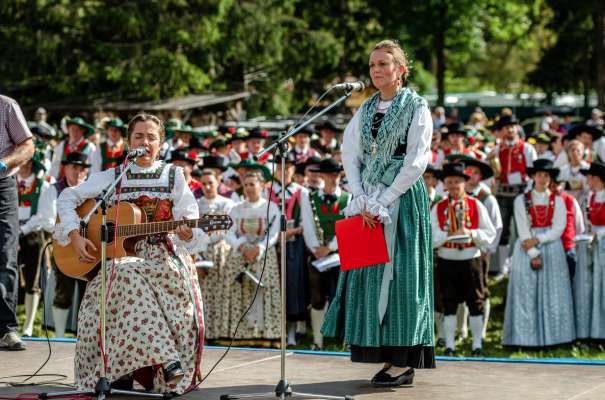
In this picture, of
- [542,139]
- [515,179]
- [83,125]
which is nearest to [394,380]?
[515,179]

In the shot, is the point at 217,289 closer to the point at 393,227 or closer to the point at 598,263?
the point at 598,263

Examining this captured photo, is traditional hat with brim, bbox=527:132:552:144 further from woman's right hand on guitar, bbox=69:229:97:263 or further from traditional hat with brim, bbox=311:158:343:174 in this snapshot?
woman's right hand on guitar, bbox=69:229:97:263

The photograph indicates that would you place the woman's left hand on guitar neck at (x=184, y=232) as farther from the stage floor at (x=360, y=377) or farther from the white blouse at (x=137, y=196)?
the stage floor at (x=360, y=377)

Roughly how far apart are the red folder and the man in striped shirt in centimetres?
225

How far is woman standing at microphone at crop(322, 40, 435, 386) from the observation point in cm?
629

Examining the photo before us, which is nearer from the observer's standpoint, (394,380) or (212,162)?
(394,380)

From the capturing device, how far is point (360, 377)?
683 centimetres

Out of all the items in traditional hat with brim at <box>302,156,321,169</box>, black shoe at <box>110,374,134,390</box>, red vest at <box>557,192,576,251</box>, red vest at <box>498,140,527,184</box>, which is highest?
Result: red vest at <box>498,140,527,184</box>

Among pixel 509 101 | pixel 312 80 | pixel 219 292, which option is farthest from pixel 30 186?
pixel 509 101

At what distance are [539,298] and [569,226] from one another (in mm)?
737

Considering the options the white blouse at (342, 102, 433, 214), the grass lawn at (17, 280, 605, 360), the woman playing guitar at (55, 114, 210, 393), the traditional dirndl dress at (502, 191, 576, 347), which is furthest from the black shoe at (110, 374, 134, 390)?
the traditional dirndl dress at (502, 191, 576, 347)

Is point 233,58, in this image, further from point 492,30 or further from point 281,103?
point 492,30

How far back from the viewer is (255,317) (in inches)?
424

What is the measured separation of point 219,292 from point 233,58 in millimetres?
20681
